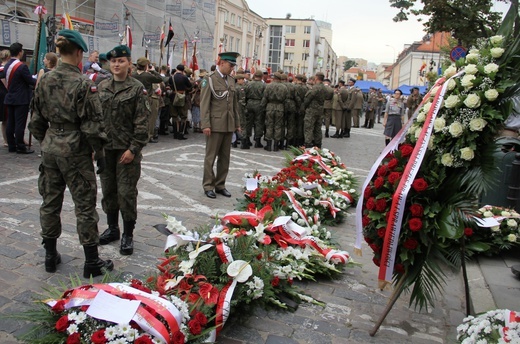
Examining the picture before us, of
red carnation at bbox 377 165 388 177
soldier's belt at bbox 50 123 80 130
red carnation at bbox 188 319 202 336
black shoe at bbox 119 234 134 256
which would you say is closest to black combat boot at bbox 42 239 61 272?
black shoe at bbox 119 234 134 256

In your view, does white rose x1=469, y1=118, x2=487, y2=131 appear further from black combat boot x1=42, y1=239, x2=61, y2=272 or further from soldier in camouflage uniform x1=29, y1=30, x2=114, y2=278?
black combat boot x1=42, y1=239, x2=61, y2=272

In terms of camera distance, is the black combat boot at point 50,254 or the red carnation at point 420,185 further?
the black combat boot at point 50,254

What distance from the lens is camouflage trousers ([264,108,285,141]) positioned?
1316 cm

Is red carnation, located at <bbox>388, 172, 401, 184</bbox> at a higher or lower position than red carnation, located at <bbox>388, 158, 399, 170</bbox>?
lower

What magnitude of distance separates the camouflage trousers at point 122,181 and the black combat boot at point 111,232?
234 mm

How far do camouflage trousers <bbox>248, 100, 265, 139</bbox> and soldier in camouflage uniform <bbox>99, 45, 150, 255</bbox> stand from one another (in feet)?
28.7

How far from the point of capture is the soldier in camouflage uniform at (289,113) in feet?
44.0

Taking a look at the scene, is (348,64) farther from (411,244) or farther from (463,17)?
(411,244)

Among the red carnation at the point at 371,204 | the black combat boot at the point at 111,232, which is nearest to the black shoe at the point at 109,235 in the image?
the black combat boot at the point at 111,232

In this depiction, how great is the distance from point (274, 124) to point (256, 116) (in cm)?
61

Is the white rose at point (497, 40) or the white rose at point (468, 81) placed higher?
the white rose at point (497, 40)

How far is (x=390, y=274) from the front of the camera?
3473 millimetres

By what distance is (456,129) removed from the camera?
10.6ft

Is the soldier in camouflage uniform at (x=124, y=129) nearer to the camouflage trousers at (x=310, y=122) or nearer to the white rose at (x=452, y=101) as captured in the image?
the white rose at (x=452, y=101)
